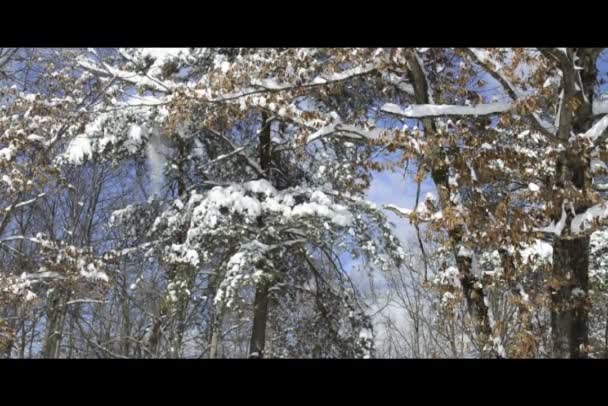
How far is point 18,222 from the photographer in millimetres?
15883

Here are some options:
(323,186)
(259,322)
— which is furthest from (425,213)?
(259,322)

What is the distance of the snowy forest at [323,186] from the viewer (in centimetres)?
553

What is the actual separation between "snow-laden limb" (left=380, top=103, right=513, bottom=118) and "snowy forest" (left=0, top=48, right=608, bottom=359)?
0.02 m

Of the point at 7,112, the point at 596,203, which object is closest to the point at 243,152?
the point at 7,112

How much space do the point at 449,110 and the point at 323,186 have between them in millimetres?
5372

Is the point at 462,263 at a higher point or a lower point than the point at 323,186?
lower

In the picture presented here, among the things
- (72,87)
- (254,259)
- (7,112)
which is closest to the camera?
(254,259)

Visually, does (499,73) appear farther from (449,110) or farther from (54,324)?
(54,324)

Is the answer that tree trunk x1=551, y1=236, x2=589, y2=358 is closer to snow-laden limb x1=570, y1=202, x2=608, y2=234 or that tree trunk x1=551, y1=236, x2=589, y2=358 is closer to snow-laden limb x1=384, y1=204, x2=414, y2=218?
snow-laden limb x1=570, y1=202, x2=608, y2=234

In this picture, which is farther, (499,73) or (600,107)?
(600,107)

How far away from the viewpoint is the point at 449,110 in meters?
5.10
